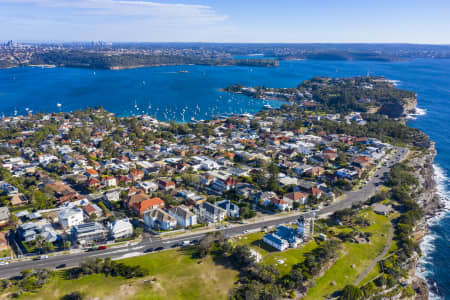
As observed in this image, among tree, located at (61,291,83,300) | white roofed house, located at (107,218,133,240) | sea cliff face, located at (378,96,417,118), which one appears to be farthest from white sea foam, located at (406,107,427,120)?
tree, located at (61,291,83,300)

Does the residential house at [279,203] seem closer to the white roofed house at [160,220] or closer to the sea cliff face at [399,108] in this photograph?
the white roofed house at [160,220]

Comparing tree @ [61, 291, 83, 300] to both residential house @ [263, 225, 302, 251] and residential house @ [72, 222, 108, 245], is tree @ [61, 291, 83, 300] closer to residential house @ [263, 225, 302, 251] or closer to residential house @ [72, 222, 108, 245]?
residential house @ [72, 222, 108, 245]

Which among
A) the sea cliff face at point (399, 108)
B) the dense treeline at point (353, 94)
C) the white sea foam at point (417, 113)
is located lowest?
the white sea foam at point (417, 113)

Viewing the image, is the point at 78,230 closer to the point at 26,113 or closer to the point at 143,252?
the point at 143,252

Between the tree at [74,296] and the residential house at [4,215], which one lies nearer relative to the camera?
the tree at [74,296]

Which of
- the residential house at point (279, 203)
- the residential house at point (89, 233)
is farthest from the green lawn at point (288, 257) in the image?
the residential house at point (89, 233)

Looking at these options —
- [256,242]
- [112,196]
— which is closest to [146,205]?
[112,196]
